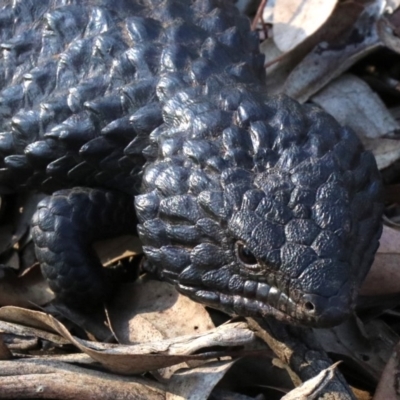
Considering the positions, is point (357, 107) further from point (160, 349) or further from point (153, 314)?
point (160, 349)

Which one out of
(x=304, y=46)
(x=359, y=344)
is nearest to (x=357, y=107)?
(x=304, y=46)

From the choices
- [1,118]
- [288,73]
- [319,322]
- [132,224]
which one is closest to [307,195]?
[319,322]

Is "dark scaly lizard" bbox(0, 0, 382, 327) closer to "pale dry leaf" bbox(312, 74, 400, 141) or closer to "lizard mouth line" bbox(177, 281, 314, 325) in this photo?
"lizard mouth line" bbox(177, 281, 314, 325)

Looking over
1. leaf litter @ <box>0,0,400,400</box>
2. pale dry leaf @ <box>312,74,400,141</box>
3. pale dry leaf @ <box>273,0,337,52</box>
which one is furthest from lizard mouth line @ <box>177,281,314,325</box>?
pale dry leaf @ <box>273,0,337,52</box>

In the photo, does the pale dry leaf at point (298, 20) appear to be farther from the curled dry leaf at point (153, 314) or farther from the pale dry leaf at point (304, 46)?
the curled dry leaf at point (153, 314)

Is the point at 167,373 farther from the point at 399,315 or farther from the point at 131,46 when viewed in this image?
the point at 131,46

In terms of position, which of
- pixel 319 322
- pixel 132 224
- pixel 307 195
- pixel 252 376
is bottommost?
pixel 252 376
